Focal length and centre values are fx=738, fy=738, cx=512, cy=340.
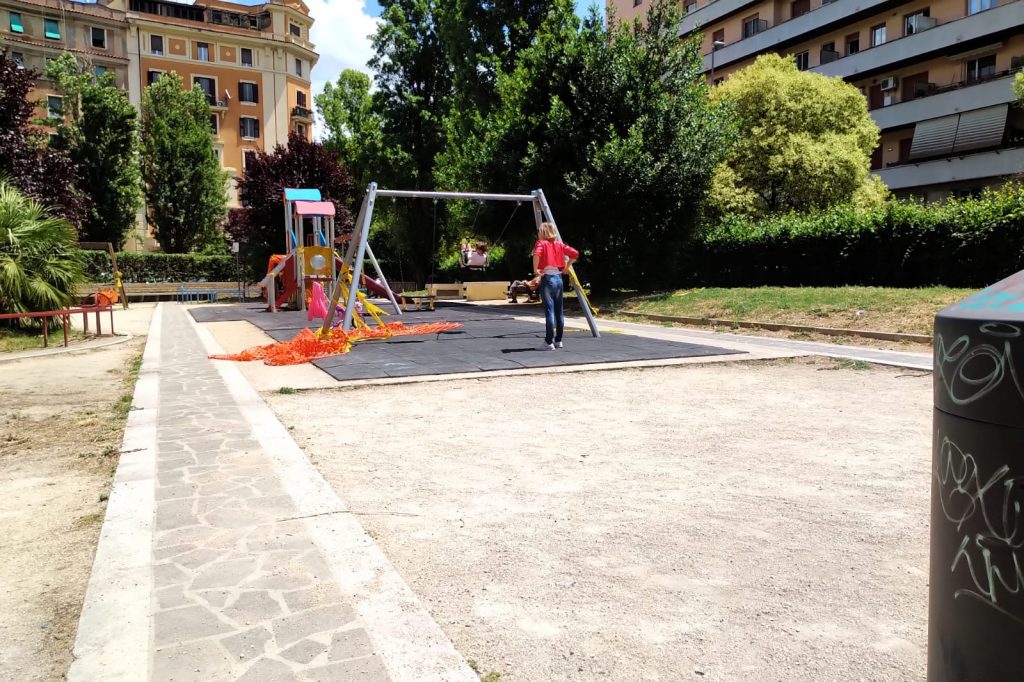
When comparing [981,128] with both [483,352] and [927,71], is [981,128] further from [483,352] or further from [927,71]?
[483,352]

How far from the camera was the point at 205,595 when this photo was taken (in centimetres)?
269

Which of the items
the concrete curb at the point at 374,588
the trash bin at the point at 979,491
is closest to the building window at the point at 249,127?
the concrete curb at the point at 374,588

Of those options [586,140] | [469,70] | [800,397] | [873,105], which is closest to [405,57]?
[469,70]

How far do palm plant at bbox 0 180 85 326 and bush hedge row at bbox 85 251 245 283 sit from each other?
2211 cm

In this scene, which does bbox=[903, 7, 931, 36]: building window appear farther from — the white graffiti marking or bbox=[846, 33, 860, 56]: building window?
the white graffiti marking

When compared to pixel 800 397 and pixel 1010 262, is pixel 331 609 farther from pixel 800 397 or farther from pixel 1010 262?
pixel 1010 262

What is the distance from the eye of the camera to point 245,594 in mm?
2693

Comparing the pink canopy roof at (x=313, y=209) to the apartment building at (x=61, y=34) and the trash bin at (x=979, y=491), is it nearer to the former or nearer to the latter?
the trash bin at (x=979, y=491)

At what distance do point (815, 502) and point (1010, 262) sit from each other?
13338 mm

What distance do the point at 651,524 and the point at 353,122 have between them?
39.4m

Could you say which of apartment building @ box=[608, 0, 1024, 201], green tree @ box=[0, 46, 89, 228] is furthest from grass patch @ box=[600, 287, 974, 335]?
apartment building @ box=[608, 0, 1024, 201]

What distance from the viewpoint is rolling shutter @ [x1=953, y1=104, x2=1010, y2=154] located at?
1198 inches

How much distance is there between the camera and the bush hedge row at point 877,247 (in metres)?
14.5

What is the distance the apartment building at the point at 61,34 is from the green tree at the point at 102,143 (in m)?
9.93
